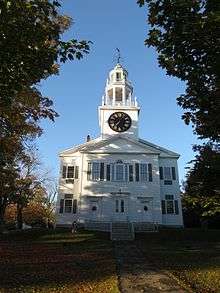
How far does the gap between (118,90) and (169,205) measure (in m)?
16.3

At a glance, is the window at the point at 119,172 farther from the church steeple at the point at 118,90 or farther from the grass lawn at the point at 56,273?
the grass lawn at the point at 56,273

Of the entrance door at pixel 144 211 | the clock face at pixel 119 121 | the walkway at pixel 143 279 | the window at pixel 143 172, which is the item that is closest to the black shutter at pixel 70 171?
the clock face at pixel 119 121

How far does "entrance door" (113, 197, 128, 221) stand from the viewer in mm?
39125

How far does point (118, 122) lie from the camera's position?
4547 centimetres

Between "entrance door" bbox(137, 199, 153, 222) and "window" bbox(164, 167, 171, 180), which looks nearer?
"entrance door" bbox(137, 199, 153, 222)

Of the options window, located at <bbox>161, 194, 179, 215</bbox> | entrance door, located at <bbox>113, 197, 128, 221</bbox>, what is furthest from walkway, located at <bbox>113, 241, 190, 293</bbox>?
window, located at <bbox>161, 194, 179, 215</bbox>

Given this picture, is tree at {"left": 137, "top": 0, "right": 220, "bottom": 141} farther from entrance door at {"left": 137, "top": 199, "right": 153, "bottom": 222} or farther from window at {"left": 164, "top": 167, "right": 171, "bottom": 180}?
window at {"left": 164, "top": 167, "right": 171, "bottom": 180}

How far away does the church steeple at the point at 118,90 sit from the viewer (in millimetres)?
46941

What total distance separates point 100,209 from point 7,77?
30.8 meters

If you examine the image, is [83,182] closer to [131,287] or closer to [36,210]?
[36,210]

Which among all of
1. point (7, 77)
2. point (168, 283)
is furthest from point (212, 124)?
point (7, 77)

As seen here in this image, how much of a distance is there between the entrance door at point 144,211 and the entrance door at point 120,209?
1.35 meters

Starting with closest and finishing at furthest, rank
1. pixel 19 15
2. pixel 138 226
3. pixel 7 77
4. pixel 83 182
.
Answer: pixel 19 15
pixel 7 77
pixel 138 226
pixel 83 182

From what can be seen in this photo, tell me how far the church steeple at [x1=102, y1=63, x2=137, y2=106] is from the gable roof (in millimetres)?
5989
